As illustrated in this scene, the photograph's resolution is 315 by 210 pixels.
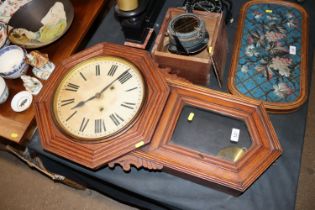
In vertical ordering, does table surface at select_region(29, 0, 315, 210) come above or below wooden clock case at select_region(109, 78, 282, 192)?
below

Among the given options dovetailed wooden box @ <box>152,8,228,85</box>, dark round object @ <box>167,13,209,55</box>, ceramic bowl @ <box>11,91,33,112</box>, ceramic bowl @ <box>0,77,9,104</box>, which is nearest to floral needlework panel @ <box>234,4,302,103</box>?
dovetailed wooden box @ <box>152,8,228,85</box>

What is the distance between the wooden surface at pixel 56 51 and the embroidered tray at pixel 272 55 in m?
0.79

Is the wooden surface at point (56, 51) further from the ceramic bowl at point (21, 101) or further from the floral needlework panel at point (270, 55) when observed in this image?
the floral needlework panel at point (270, 55)

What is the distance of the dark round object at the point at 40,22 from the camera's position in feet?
5.24

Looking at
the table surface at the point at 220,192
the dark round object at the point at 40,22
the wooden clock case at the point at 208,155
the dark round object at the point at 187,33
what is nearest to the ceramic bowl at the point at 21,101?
the table surface at the point at 220,192

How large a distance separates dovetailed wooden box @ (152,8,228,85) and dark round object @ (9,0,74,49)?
0.53 meters

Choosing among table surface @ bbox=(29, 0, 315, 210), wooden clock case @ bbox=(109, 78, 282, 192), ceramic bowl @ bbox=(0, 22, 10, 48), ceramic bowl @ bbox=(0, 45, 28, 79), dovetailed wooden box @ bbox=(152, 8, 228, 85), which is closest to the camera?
wooden clock case @ bbox=(109, 78, 282, 192)

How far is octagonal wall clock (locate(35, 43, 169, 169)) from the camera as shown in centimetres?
117

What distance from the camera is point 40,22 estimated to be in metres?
1.65

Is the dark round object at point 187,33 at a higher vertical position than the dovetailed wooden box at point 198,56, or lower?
higher

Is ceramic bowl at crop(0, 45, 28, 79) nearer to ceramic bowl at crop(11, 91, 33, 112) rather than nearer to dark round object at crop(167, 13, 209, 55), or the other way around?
ceramic bowl at crop(11, 91, 33, 112)

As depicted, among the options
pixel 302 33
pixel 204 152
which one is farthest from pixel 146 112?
pixel 302 33

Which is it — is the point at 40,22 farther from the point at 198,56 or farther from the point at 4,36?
the point at 198,56

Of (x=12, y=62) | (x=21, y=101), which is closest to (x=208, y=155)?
(x=21, y=101)
